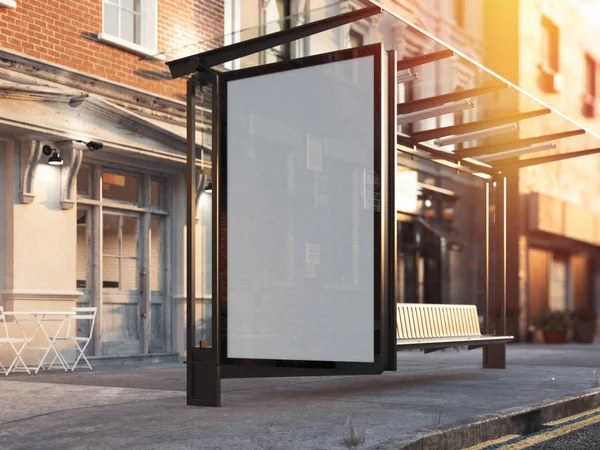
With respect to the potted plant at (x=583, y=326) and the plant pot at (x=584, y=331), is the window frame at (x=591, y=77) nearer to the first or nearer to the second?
the potted plant at (x=583, y=326)

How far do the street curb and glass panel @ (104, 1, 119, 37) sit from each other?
27.3 feet

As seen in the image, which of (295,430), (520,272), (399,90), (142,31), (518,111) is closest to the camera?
(295,430)

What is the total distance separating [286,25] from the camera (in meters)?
6.96

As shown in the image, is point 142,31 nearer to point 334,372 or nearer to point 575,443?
point 334,372

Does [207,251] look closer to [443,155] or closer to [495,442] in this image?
[495,442]

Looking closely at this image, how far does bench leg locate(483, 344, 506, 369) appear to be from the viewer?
1196 cm

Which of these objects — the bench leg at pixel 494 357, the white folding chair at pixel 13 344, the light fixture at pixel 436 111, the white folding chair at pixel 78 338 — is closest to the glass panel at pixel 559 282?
the bench leg at pixel 494 357

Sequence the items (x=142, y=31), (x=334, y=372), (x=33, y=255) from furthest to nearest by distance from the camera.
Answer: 1. (x=142, y=31)
2. (x=33, y=255)
3. (x=334, y=372)

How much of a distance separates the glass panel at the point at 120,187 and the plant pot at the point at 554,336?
1355 cm

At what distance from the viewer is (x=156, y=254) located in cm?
1432

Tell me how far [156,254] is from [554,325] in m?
12.9

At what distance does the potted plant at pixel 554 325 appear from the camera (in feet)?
76.9

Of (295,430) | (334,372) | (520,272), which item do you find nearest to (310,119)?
(334,372)

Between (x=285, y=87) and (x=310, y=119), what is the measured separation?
33cm
